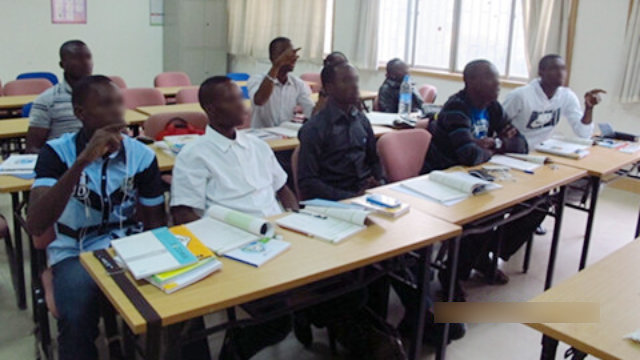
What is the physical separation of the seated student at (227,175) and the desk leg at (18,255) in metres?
0.89

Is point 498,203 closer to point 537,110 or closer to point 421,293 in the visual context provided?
point 421,293

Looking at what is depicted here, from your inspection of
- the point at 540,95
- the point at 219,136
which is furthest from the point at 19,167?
the point at 540,95

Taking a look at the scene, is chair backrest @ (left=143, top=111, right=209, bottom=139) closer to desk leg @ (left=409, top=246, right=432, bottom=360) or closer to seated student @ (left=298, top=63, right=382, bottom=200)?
seated student @ (left=298, top=63, right=382, bottom=200)

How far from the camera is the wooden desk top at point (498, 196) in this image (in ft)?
7.55

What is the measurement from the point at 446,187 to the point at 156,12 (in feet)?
23.7

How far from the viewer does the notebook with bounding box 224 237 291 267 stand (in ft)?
5.63

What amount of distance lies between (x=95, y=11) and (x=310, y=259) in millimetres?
7514

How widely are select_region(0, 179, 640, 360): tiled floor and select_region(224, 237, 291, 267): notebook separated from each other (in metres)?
0.86

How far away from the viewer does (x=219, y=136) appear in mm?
2273

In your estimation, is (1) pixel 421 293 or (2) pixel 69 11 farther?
(2) pixel 69 11

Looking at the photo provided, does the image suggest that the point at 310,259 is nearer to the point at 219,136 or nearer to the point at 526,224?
the point at 219,136

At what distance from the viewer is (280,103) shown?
393 cm

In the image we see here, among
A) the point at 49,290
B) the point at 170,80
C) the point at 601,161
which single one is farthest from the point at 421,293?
the point at 170,80

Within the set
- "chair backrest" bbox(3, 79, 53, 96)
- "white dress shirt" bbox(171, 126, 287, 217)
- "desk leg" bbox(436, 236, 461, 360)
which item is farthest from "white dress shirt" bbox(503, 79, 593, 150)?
"chair backrest" bbox(3, 79, 53, 96)
